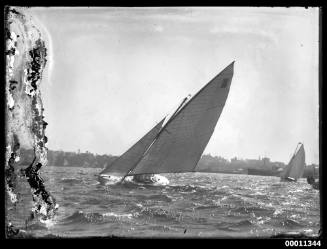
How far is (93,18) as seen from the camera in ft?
34.3

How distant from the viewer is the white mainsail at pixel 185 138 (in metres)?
13.8

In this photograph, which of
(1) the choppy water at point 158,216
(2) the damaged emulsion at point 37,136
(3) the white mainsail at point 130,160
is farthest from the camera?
(3) the white mainsail at point 130,160

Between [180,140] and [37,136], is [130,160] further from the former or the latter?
[37,136]

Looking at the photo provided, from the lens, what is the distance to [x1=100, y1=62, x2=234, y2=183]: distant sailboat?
546 inches

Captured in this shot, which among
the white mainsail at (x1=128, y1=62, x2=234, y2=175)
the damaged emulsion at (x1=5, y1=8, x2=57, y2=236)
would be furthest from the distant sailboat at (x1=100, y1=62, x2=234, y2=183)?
the damaged emulsion at (x1=5, y1=8, x2=57, y2=236)

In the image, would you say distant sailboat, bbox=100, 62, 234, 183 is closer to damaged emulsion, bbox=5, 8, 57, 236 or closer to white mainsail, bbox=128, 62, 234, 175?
white mainsail, bbox=128, 62, 234, 175

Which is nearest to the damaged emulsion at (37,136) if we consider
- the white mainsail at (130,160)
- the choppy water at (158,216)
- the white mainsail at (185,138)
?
the choppy water at (158,216)

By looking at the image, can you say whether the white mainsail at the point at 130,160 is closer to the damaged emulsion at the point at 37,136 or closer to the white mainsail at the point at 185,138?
the white mainsail at the point at 185,138

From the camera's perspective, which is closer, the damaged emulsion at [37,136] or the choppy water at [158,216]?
the choppy water at [158,216]

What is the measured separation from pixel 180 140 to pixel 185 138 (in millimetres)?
257

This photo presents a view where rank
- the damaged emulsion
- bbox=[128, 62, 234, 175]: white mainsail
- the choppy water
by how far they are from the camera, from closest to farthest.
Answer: the choppy water, the damaged emulsion, bbox=[128, 62, 234, 175]: white mainsail

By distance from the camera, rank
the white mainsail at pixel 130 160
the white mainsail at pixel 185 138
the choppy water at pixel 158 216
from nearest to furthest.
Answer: the choppy water at pixel 158 216 → the white mainsail at pixel 185 138 → the white mainsail at pixel 130 160
